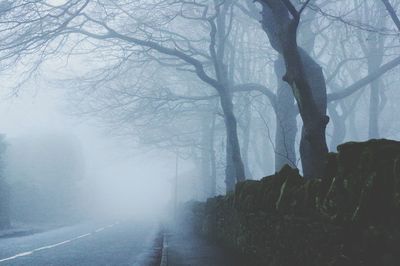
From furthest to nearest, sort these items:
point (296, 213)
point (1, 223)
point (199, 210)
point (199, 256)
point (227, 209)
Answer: point (1, 223) → point (199, 210) → point (227, 209) → point (199, 256) → point (296, 213)

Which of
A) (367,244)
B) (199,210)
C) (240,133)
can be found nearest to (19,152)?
(240,133)

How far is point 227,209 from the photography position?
12.7 meters

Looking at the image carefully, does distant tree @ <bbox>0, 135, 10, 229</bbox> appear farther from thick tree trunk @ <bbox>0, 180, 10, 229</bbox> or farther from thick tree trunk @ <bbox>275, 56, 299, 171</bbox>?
thick tree trunk @ <bbox>275, 56, 299, 171</bbox>

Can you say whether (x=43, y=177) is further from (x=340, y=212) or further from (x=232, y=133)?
(x=340, y=212)

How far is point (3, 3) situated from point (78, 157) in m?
46.1

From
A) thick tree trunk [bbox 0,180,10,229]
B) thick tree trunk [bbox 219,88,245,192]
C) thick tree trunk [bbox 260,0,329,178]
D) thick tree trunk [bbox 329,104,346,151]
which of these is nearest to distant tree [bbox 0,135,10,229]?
thick tree trunk [bbox 0,180,10,229]

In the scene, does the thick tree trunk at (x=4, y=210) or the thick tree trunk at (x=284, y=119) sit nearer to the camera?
the thick tree trunk at (x=284, y=119)

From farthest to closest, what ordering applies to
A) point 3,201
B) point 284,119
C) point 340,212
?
point 3,201 < point 284,119 < point 340,212

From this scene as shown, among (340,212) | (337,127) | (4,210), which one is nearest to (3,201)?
(4,210)

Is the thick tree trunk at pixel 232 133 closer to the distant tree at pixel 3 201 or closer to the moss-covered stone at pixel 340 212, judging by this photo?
the moss-covered stone at pixel 340 212

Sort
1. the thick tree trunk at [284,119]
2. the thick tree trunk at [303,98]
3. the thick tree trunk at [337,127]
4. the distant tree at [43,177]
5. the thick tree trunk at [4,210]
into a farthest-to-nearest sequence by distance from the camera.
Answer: the distant tree at [43,177], the thick tree trunk at [4,210], the thick tree trunk at [337,127], the thick tree trunk at [284,119], the thick tree trunk at [303,98]

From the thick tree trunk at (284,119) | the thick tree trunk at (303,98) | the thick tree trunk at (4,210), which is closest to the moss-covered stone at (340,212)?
the thick tree trunk at (303,98)

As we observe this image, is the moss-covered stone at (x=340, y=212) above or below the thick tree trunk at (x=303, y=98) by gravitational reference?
below

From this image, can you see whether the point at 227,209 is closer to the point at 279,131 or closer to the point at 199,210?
the point at 279,131
